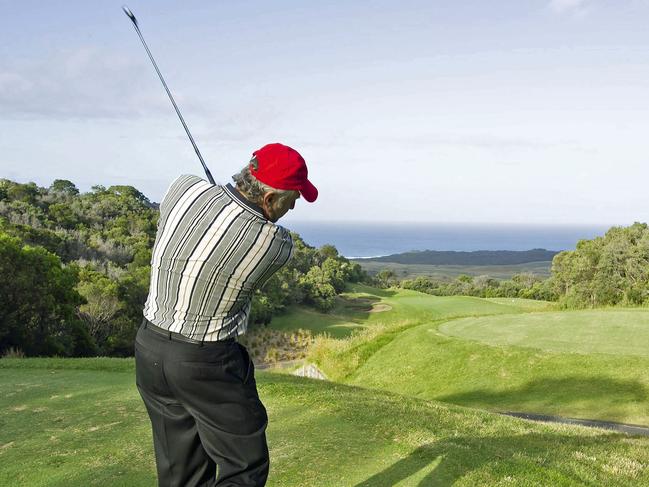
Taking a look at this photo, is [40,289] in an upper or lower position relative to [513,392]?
upper

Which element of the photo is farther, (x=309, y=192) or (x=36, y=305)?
(x=36, y=305)

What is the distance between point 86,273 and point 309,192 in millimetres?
31488

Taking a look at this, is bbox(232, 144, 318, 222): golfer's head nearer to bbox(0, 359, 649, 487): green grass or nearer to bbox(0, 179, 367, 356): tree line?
bbox(0, 359, 649, 487): green grass

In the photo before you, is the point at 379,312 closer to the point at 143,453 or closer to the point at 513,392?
the point at 513,392

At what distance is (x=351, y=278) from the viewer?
239 feet

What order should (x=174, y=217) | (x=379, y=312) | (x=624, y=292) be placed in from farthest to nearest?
(x=379, y=312)
(x=624, y=292)
(x=174, y=217)

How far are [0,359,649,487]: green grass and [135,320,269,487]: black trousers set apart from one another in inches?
67.2

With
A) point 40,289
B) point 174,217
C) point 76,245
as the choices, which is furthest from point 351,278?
point 174,217

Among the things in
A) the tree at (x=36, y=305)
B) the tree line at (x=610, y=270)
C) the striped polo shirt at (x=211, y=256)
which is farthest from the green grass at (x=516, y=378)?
the tree line at (x=610, y=270)

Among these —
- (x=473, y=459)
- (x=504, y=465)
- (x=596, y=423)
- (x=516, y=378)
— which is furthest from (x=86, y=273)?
(x=504, y=465)

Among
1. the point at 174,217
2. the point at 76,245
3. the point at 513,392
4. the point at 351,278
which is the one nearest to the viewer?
Result: the point at 174,217

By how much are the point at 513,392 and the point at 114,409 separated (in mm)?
12109

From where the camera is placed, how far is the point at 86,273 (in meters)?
31.4

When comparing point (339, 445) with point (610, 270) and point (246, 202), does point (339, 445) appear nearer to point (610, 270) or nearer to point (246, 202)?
point (246, 202)
